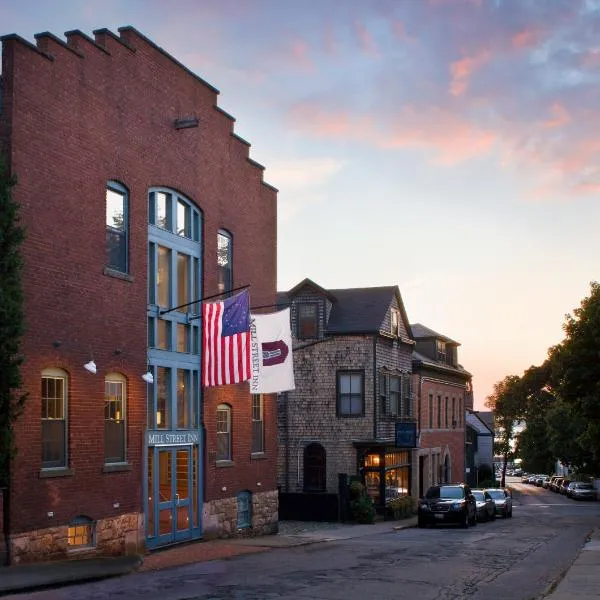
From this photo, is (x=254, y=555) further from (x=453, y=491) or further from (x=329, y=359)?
(x=329, y=359)

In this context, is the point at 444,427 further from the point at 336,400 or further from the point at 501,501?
the point at 336,400

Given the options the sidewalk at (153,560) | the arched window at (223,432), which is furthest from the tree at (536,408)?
the arched window at (223,432)

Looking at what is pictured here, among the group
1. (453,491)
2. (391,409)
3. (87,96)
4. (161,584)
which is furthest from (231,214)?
(391,409)

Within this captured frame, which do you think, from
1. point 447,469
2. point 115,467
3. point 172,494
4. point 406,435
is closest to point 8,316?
point 115,467

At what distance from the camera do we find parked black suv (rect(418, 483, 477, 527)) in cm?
3616

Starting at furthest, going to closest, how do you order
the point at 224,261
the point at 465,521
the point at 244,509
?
1. the point at 465,521
2. the point at 244,509
3. the point at 224,261

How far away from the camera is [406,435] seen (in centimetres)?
4244

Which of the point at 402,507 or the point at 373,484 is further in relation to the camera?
the point at 402,507

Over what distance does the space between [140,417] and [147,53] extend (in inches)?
352

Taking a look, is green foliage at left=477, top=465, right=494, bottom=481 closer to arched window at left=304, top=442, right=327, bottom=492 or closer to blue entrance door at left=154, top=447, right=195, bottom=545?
arched window at left=304, top=442, right=327, bottom=492

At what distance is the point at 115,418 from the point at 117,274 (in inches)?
130

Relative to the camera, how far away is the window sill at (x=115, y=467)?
21038 millimetres

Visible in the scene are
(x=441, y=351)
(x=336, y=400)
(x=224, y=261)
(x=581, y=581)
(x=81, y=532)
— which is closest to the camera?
(x=581, y=581)

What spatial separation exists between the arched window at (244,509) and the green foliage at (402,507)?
49.8 feet
